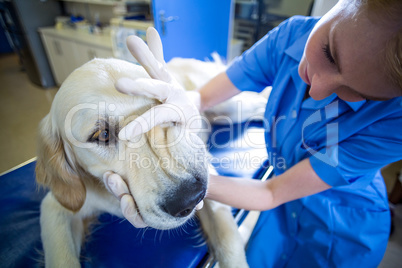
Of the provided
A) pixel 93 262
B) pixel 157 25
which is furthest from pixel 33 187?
pixel 157 25

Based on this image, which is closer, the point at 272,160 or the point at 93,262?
the point at 93,262

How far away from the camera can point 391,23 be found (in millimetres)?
469

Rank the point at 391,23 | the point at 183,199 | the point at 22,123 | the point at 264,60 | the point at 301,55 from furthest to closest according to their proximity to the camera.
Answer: the point at 22,123 < the point at 264,60 < the point at 301,55 < the point at 183,199 < the point at 391,23

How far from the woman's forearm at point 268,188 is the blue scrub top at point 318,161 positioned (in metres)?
0.05

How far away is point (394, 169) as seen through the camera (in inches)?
89.7

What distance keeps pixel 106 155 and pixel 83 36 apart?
369 cm

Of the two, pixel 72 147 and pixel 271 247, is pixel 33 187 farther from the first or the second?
pixel 271 247

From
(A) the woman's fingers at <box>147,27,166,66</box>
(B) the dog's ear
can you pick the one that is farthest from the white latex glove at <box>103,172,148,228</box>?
(A) the woman's fingers at <box>147,27,166,66</box>

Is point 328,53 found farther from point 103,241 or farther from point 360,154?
point 103,241

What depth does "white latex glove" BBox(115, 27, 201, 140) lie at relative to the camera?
0.54 m

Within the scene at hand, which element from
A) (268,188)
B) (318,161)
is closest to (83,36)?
(268,188)

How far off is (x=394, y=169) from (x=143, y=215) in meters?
2.89

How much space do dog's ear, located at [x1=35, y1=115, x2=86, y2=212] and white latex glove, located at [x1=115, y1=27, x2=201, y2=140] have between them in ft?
1.36

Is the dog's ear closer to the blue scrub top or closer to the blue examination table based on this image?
the blue examination table
